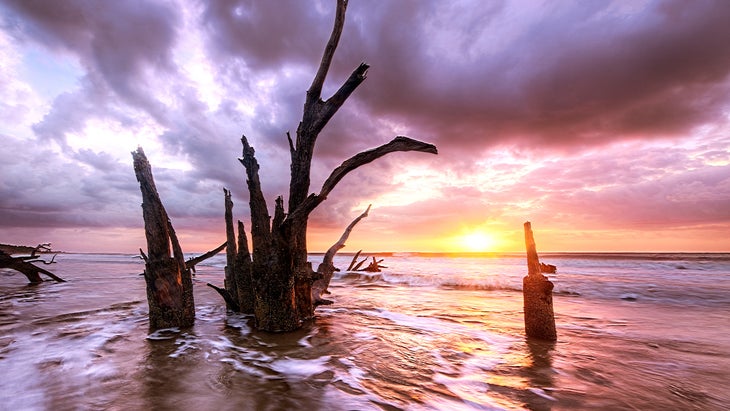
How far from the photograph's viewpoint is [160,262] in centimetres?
602

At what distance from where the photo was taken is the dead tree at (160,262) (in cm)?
602

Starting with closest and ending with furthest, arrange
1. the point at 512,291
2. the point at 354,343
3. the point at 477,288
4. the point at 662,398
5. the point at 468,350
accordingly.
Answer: the point at 662,398 → the point at 468,350 → the point at 354,343 → the point at 512,291 → the point at 477,288

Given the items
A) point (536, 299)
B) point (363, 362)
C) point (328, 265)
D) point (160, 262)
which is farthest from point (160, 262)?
point (536, 299)

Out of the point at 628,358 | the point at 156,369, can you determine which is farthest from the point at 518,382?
the point at 156,369

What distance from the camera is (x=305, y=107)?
238 inches

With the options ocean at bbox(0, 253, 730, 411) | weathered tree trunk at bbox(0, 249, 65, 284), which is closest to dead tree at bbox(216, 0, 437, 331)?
ocean at bbox(0, 253, 730, 411)

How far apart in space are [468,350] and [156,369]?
15.7 feet

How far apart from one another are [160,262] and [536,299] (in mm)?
7168

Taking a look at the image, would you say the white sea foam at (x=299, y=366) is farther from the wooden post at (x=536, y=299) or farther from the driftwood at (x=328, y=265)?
the wooden post at (x=536, y=299)

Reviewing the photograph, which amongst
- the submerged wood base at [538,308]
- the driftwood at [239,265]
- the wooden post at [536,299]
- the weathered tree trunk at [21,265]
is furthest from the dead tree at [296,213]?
the weathered tree trunk at [21,265]

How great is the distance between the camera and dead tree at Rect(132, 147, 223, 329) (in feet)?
19.7

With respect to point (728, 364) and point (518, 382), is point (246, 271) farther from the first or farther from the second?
point (728, 364)

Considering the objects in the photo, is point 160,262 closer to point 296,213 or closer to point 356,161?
point 296,213

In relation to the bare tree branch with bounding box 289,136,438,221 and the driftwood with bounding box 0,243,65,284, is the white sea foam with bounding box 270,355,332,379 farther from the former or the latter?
the driftwood with bounding box 0,243,65,284
